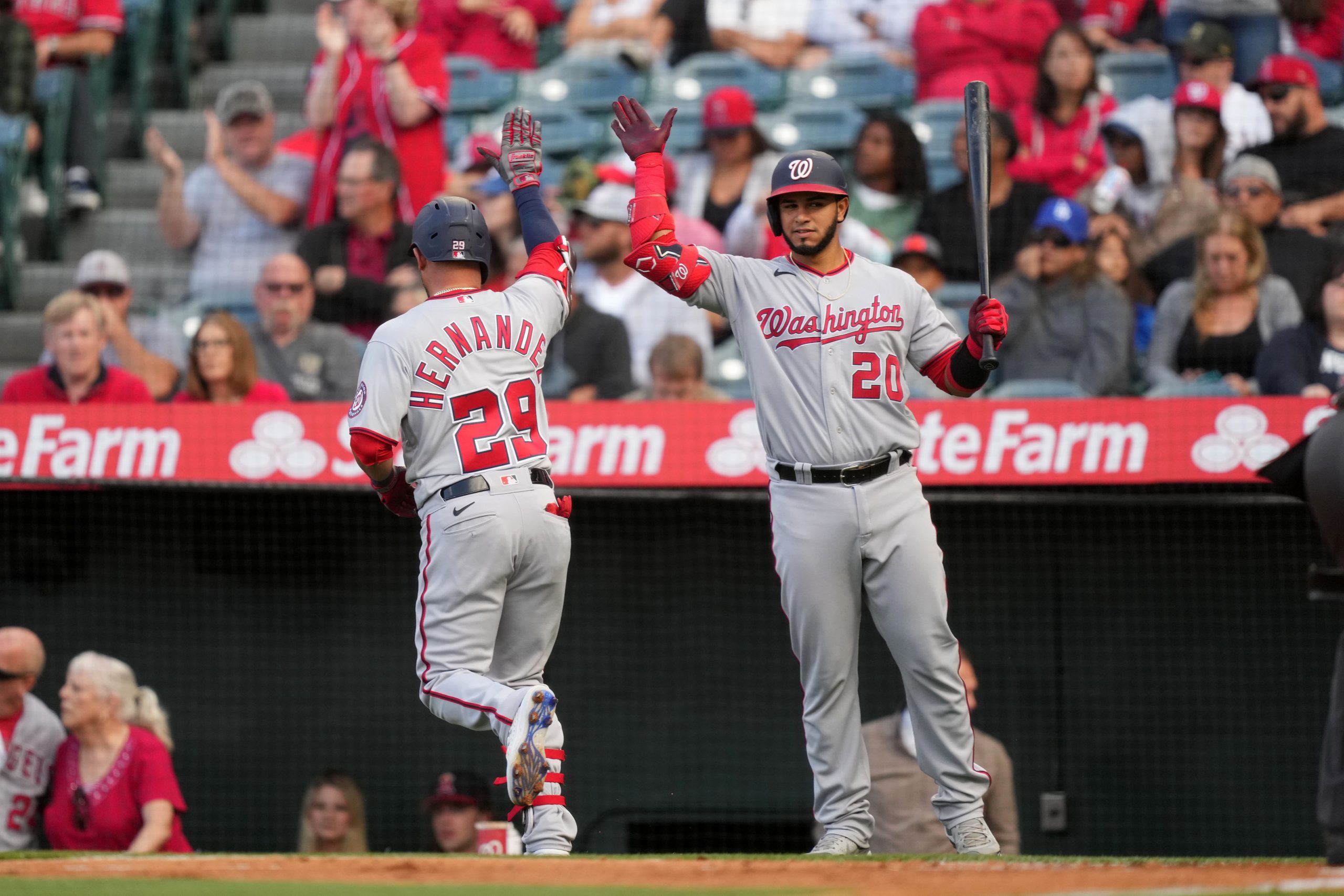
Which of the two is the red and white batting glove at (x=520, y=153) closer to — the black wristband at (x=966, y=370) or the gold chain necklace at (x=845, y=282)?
the gold chain necklace at (x=845, y=282)

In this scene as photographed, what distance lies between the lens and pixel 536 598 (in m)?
4.84

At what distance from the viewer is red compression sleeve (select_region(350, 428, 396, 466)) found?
4656 mm

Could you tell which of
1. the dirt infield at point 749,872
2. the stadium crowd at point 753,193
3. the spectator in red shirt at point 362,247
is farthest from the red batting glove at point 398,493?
the spectator in red shirt at point 362,247

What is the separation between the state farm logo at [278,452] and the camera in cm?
695

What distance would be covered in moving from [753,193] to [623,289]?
0.91 metres

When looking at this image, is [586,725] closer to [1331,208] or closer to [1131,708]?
[1131,708]

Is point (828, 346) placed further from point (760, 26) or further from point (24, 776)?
point (760, 26)

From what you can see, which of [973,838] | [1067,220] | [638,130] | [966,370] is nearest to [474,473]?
[638,130]

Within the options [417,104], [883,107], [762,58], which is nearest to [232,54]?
[417,104]

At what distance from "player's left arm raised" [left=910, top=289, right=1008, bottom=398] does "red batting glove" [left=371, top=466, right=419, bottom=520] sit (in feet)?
4.98

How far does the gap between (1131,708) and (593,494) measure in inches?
97.4

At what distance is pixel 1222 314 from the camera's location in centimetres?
719

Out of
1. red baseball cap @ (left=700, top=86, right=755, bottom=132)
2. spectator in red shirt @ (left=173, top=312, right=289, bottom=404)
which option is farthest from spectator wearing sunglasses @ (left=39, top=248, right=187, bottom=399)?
red baseball cap @ (left=700, top=86, right=755, bottom=132)

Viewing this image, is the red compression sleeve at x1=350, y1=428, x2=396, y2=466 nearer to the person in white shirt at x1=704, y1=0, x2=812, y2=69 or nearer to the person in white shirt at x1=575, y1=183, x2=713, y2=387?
the person in white shirt at x1=575, y1=183, x2=713, y2=387
